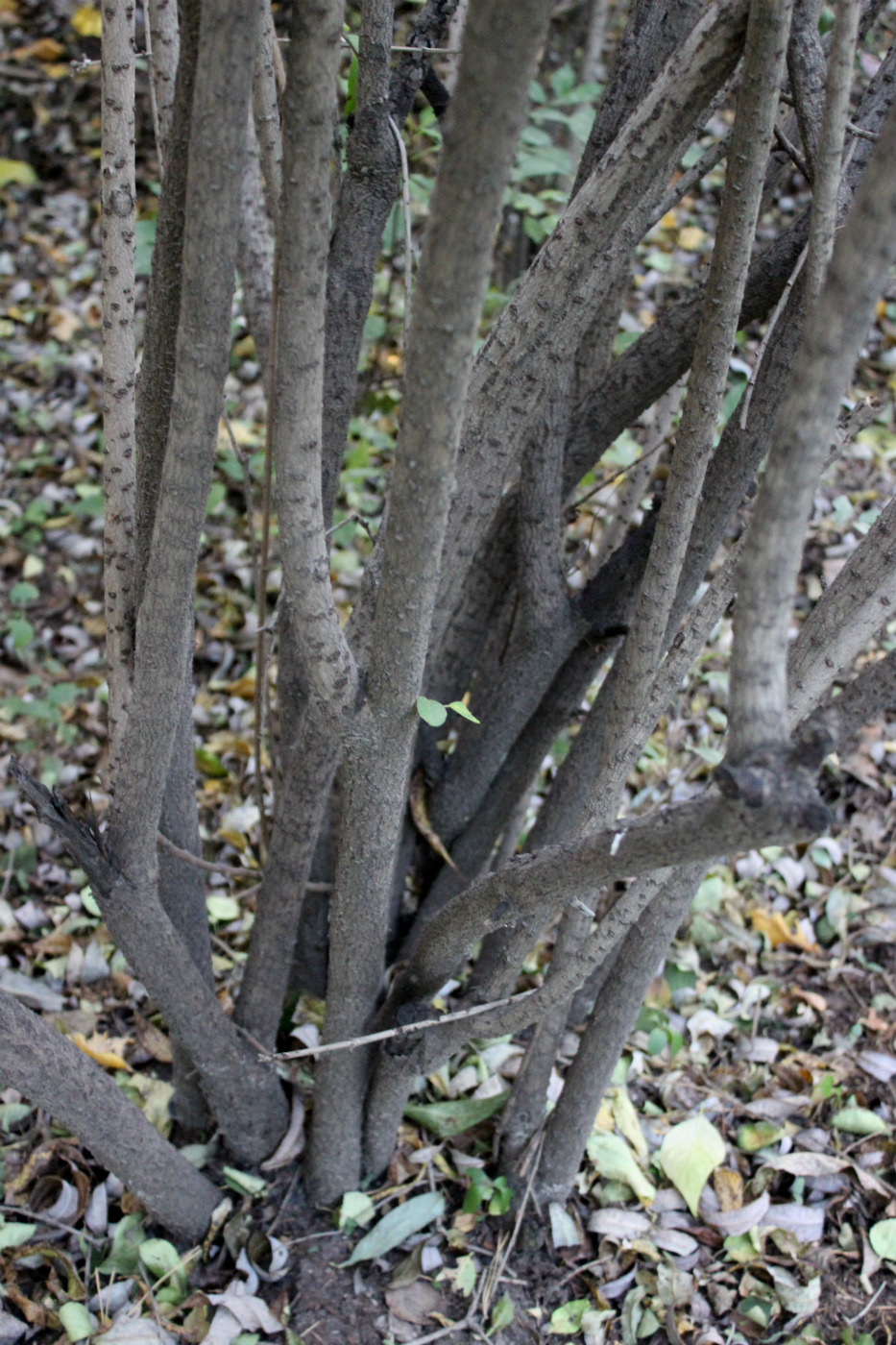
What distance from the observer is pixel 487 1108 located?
177cm

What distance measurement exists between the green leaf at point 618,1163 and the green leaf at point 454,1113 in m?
0.17

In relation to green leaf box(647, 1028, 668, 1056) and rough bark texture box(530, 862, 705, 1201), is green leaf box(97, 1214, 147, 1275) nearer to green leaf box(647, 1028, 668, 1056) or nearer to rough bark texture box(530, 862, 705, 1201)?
rough bark texture box(530, 862, 705, 1201)

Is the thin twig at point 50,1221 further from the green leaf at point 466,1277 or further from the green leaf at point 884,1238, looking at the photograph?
the green leaf at point 884,1238

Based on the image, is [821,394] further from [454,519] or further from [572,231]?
[454,519]

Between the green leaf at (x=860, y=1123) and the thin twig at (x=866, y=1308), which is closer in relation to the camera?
the thin twig at (x=866, y=1308)

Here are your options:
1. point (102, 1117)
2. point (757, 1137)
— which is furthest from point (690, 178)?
point (757, 1137)

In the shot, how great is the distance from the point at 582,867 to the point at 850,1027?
1.33 m

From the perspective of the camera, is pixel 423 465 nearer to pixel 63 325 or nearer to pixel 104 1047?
pixel 104 1047

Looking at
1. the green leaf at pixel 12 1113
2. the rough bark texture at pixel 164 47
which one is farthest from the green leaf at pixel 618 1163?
the rough bark texture at pixel 164 47

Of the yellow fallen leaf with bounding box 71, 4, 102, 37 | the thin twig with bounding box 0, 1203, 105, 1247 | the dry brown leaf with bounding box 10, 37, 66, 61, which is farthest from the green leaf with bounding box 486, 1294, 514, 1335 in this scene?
the dry brown leaf with bounding box 10, 37, 66, 61

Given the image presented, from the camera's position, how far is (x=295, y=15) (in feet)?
2.80

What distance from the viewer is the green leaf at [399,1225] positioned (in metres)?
1.59

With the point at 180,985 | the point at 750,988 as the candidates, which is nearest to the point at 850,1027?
the point at 750,988

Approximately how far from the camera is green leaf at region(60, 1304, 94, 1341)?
147cm
